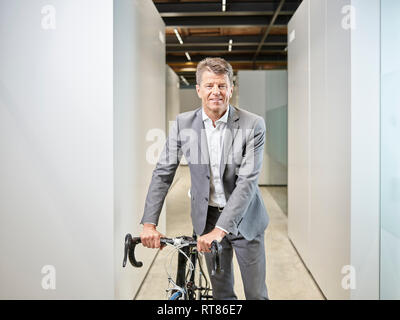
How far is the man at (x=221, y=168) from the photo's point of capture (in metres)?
1.62

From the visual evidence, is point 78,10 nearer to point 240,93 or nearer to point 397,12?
point 397,12

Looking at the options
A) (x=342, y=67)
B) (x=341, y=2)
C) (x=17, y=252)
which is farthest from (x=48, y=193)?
(x=341, y=2)

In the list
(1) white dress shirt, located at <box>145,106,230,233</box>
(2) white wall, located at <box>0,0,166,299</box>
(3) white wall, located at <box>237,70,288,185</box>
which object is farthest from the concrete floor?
(3) white wall, located at <box>237,70,288,185</box>

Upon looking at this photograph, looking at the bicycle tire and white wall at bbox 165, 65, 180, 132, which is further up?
white wall at bbox 165, 65, 180, 132

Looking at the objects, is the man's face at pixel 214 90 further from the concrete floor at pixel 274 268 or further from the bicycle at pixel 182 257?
the concrete floor at pixel 274 268

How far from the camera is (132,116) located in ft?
8.95

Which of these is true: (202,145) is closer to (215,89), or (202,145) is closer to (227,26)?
(215,89)

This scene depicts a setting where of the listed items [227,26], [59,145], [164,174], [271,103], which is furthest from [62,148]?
[271,103]

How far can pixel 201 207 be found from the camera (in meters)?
1.81

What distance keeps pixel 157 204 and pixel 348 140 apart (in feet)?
4.54

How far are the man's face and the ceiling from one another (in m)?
4.83

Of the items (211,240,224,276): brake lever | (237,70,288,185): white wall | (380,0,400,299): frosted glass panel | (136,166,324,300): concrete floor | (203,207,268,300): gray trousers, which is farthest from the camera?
(237,70,288,185): white wall

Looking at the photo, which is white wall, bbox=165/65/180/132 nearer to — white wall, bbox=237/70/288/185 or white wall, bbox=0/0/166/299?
white wall, bbox=237/70/288/185

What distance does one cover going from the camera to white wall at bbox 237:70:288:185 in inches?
314
